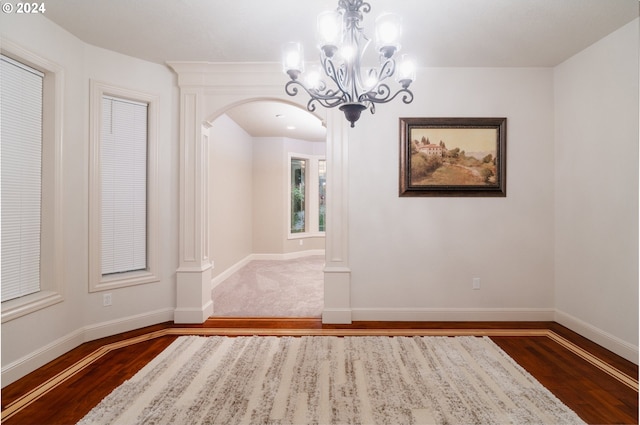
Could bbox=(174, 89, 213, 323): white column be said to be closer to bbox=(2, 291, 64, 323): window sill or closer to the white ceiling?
the white ceiling

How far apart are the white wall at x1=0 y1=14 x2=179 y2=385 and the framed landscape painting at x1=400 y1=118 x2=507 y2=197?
2.54 metres

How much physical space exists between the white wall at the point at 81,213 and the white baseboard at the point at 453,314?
2.20 metres

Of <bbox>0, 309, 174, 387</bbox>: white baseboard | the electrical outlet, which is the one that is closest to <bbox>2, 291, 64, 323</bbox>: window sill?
<bbox>0, 309, 174, 387</bbox>: white baseboard

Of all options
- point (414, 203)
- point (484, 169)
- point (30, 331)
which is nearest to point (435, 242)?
point (414, 203)

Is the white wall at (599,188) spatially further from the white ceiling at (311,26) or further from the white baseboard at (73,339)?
the white baseboard at (73,339)

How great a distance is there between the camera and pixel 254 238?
7641 mm

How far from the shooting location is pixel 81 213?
311 cm

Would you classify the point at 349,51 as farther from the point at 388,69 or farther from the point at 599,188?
the point at 599,188

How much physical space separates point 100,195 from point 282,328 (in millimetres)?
2203

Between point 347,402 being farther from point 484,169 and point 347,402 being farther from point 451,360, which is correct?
point 484,169

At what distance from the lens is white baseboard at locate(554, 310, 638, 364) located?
108 inches

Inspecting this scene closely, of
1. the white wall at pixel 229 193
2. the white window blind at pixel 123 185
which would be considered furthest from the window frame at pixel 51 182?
the white wall at pixel 229 193

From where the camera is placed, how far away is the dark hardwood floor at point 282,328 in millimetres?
2057

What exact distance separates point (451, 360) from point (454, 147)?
2.15 m
